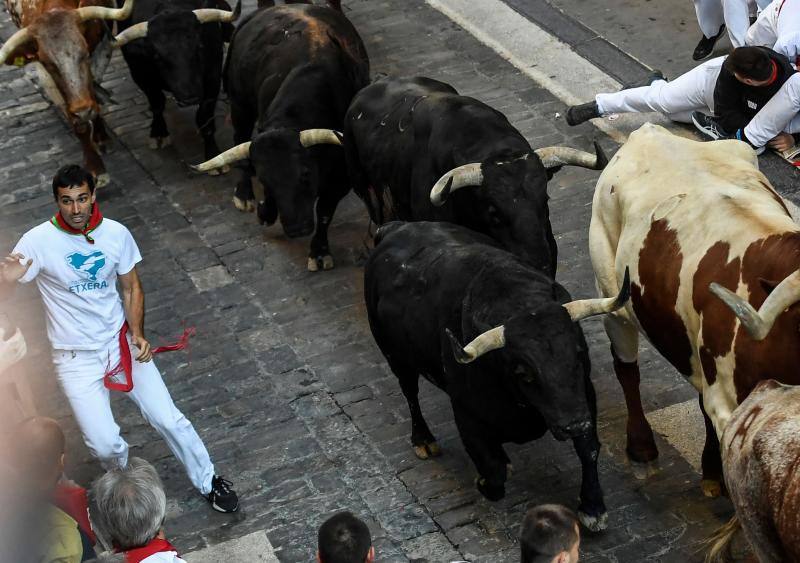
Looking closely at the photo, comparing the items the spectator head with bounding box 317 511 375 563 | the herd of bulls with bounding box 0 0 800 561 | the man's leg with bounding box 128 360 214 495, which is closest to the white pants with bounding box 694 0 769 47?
the herd of bulls with bounding box 0 0 800 561

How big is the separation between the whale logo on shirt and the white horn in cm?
525

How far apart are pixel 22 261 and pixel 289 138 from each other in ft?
11.6

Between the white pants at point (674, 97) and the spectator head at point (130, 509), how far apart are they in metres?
6.95

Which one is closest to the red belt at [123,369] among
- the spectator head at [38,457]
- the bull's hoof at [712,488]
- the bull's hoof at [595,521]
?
the spectator head at [38,457]

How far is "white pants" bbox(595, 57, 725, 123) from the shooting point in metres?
11.6

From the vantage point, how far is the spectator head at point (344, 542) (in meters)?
5.55

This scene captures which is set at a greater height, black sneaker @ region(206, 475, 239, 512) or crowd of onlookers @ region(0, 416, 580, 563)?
crowd of onlookers @ region(0, 416, 580, 563)

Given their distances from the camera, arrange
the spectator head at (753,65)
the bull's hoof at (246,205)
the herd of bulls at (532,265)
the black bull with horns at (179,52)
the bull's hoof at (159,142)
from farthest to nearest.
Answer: the bull's hoof at (159,142), the black bull with horns at (179,52), the bull's hoof at (246,205), the spectator head at (753,65), the herd of bulls at (532,265)

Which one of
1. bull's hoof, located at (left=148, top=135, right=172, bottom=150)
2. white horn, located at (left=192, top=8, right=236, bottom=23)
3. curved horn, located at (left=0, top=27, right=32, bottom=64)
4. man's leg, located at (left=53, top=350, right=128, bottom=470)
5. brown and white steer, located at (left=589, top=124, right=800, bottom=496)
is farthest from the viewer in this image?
bull's hoof, located at (left=148, top=135, right=172, bottom=150)

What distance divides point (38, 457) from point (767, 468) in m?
3.49

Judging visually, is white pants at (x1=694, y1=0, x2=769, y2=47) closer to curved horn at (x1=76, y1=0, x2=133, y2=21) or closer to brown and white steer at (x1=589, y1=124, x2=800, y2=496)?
brown and white steer at (x1=589, y1=124, x2=800, y2=496)

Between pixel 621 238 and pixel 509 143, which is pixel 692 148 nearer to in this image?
pixel 621 238

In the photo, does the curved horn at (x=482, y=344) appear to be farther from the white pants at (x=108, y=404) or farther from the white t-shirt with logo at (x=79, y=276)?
the white t-shirt with logo at (x=79, y=276)

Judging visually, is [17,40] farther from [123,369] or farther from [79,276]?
[123,369]
